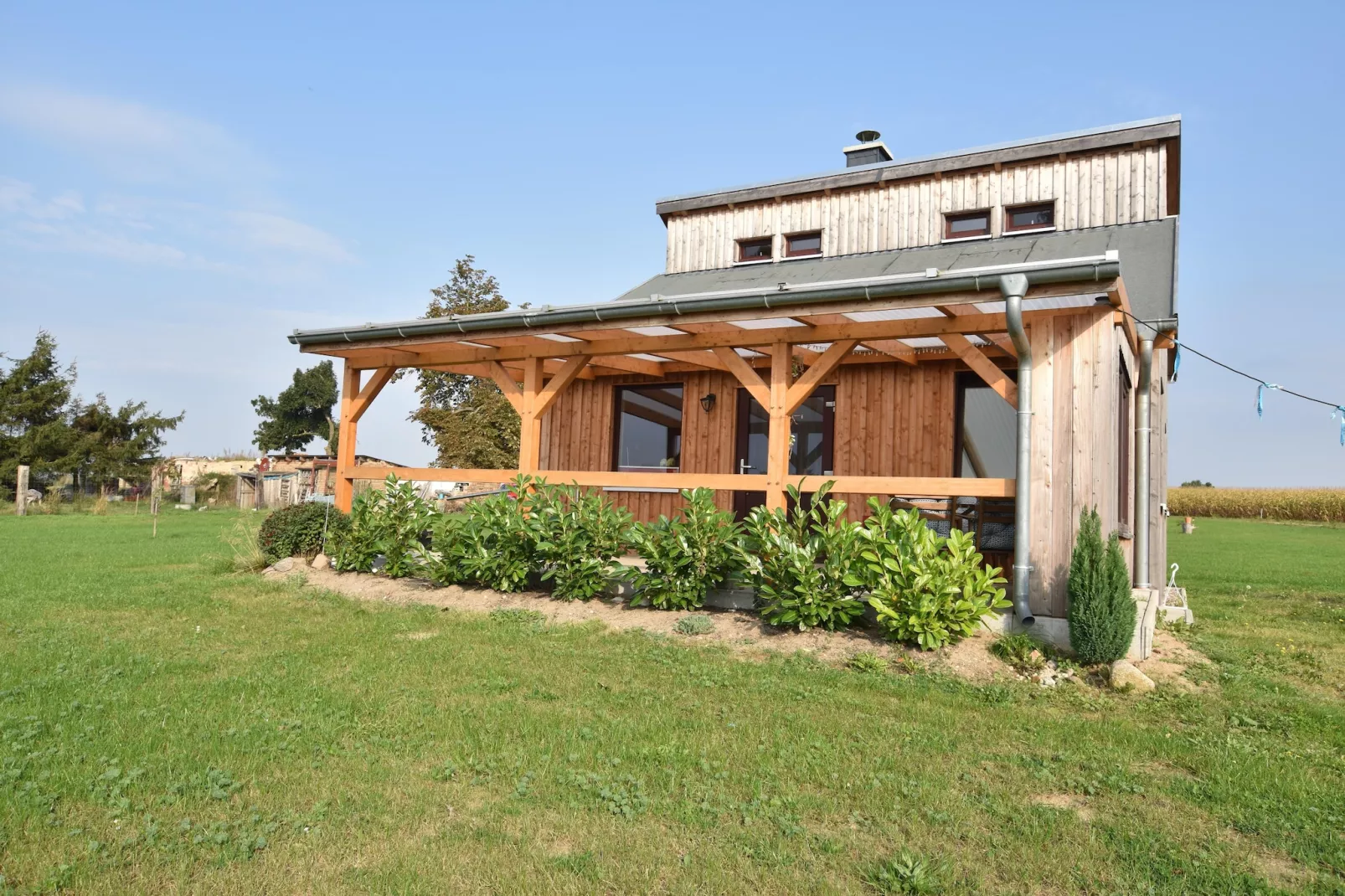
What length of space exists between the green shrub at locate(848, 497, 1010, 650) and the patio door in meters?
4.51

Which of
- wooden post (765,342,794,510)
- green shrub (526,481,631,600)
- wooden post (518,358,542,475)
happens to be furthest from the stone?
wooden post (518,358,542,475)

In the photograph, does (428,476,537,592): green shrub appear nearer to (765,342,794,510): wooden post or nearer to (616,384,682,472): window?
(765,342,794,510): wooden post

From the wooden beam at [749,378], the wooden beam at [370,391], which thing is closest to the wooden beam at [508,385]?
the wooden beam at [370,391]

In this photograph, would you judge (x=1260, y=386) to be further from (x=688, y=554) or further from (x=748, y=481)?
(x=688, y=554)

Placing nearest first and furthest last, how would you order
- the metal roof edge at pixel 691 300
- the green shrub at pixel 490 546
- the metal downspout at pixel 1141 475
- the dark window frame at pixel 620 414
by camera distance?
the metal roof edge at pixel 691 300 < the green shrub at pixel 490 546 < the metal downspout at pixel 1141 475 < the dark window frame at pixel 620 414

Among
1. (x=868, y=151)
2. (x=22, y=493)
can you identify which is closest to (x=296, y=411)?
(x=22, y=493)

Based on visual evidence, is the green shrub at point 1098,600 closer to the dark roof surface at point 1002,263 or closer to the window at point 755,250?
the dark roof surface at point 1002,263

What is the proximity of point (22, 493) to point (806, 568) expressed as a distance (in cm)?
2881

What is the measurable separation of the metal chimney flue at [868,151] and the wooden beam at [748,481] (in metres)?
6.82

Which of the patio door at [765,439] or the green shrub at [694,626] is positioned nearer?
the green shrub at [694,626]

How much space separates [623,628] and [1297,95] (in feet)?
34.1

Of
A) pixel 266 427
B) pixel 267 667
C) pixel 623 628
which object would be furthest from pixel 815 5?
pixel 266 427

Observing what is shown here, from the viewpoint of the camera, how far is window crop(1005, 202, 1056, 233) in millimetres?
12023

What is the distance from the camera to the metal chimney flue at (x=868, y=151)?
14906 millimetres
